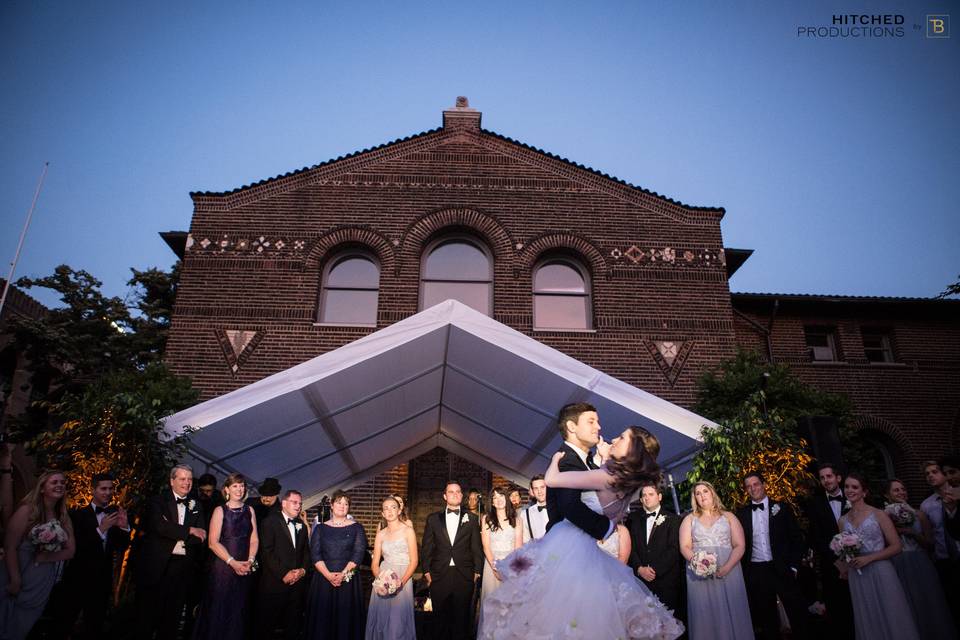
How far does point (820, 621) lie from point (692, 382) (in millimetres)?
4704

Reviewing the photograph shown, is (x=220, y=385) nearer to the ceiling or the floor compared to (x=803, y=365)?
nearer to the floor

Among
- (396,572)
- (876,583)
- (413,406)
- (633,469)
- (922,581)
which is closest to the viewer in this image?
(633,469)

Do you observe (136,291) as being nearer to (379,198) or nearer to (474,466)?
(379,198)

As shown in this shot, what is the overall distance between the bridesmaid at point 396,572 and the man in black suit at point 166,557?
5.93ft

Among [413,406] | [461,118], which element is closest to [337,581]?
[413,406]

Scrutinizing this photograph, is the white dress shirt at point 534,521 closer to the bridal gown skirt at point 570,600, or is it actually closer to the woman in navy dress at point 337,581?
the woman in navy dress at point 337,581

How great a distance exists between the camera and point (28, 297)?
17844 mm

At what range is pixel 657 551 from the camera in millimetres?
5809

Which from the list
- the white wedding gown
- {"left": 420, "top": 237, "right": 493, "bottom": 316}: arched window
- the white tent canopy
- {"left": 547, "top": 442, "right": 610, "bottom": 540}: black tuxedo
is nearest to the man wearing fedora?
the white tent canopy

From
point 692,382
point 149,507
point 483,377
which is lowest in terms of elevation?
point 149,507

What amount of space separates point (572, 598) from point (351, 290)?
9.89m

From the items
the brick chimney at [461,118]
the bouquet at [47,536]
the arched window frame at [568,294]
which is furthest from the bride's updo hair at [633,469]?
the brick chimney at [461,118]

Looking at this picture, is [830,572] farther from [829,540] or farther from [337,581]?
[337,581]

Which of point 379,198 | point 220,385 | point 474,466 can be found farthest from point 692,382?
point 220,385
